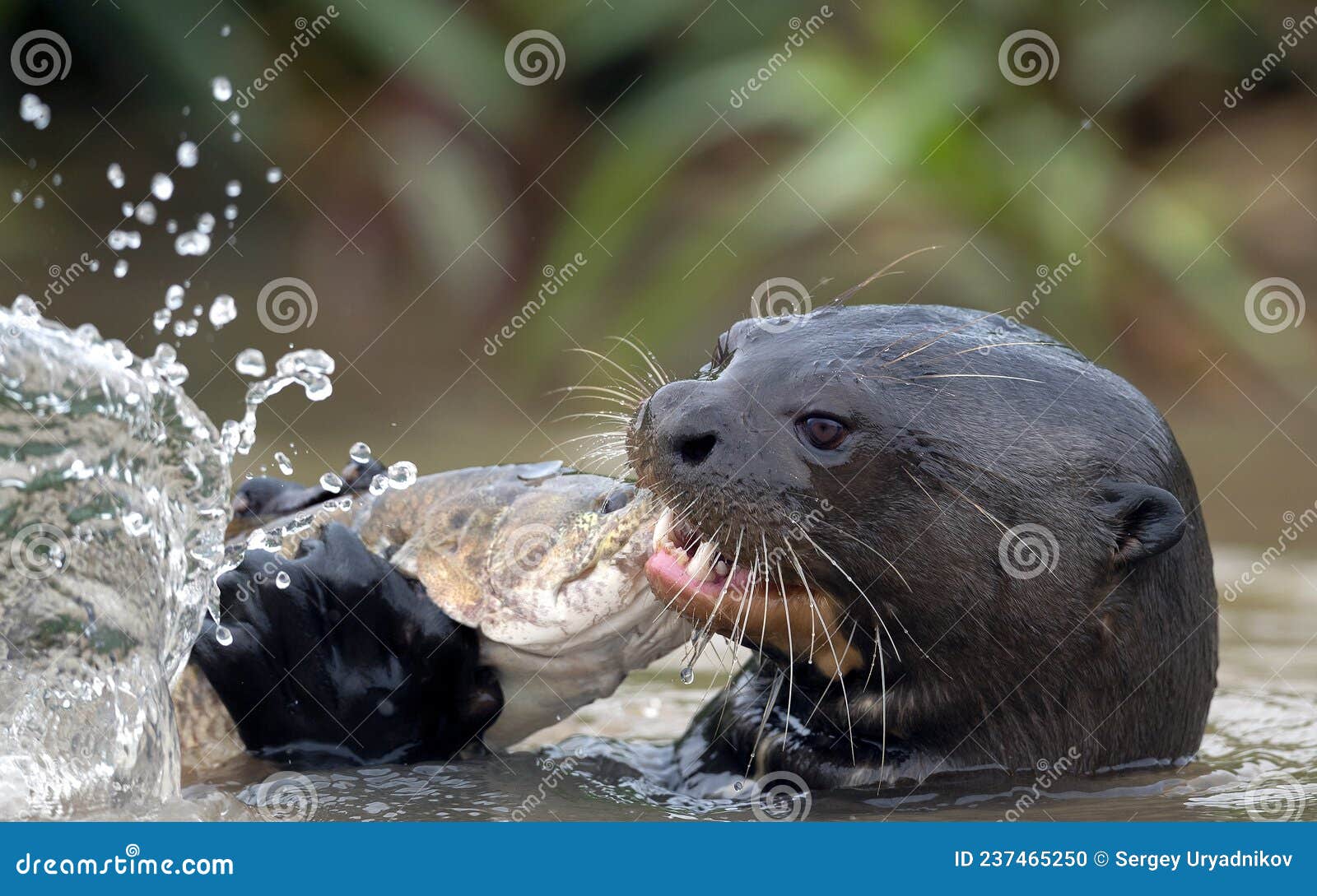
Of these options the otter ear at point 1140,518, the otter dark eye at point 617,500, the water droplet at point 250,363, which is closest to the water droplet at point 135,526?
the water droplet at point 250,363

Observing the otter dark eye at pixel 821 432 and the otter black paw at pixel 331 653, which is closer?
the otter dark eye at pixel 821 432

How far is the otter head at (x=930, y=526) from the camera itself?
2.86 metres

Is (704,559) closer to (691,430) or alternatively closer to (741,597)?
(741,597)

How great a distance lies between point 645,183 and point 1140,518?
20.0ft

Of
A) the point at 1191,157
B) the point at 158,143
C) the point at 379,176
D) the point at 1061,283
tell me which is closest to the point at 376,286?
the point at 379,176

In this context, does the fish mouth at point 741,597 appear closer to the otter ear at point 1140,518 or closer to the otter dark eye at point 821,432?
A: the otter dark eye at point 821,432

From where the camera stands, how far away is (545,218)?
9.92m

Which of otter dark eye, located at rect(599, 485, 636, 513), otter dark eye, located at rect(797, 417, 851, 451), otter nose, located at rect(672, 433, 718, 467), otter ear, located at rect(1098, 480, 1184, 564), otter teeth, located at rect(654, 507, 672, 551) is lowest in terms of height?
otter dark eye, located at rect(599, 485, 636, 513)

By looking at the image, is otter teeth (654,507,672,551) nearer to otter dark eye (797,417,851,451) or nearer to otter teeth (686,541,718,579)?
otter teeth (686,541,718,579)

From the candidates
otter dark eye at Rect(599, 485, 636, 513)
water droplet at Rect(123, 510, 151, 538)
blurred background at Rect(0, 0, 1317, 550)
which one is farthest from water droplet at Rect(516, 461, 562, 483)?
blurred background at Rect(0, 0, 1317, 550)

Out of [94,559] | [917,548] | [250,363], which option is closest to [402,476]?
[250,363]

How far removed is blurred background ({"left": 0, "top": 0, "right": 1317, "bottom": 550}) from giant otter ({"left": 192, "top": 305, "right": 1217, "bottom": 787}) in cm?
449

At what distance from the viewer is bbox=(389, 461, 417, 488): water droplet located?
10.7 feet

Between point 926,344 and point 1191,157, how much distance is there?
657 cm
